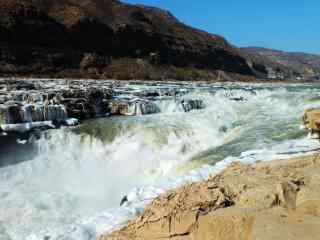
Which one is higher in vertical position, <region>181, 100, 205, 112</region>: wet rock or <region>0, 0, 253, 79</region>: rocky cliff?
<region>0, 0, 253, 79</region>: rocky cliff

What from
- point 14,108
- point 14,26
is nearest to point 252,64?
point 14,26

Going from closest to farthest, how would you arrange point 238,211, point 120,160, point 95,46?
point 238,211, point 120,160, point 95,46

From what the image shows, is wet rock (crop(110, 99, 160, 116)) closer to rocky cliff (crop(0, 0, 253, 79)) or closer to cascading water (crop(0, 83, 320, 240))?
cascading water (crop(0, 83, 320, 240))

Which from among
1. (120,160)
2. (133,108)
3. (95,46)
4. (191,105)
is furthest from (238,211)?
(95,46)

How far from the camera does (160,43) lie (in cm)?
6756

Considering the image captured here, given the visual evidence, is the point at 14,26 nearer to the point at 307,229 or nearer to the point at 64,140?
the point at 64,140

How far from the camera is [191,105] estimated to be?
21.8 metres

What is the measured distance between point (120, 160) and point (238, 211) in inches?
398

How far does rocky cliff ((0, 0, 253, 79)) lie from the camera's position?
49.0 metres

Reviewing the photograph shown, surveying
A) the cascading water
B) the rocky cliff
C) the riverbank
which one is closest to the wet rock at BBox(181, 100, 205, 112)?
the cascading water

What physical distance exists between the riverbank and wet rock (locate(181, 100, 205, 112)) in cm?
1635

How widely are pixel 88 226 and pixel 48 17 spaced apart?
5476 centimetres

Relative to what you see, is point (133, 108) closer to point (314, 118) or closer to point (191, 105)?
point (191, 105)

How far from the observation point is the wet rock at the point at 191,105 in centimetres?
2146
